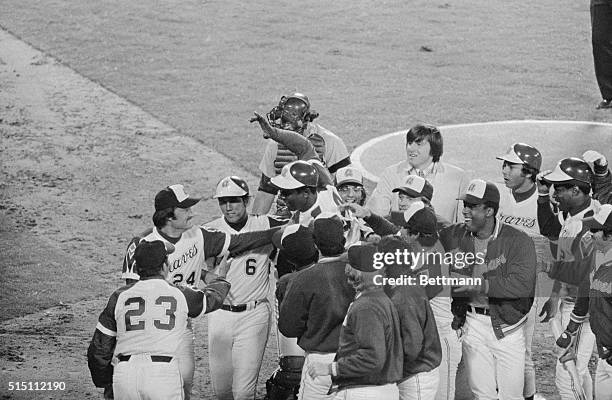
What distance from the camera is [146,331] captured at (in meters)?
6.12

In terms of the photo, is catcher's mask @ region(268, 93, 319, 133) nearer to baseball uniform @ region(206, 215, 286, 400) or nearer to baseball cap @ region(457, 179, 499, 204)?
baseball uniform @ region(206, 215, 286, 400)

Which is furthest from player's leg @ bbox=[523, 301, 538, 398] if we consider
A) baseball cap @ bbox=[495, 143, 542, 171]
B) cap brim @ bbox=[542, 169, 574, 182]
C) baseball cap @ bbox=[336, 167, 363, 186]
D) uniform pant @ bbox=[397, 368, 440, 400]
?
baseball cap @ bbox=[336, 167, 363, 186]

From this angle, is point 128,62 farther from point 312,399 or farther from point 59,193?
point 312,399

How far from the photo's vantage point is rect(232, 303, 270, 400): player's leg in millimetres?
7227

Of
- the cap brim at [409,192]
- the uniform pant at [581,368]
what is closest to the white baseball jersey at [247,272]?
the cap brim at [409,192]

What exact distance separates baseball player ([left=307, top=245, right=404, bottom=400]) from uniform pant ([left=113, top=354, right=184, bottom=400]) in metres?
0.92

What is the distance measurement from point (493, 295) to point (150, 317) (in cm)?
200

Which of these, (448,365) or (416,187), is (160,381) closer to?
(448,365)

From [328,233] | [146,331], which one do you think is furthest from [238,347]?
[328,233]

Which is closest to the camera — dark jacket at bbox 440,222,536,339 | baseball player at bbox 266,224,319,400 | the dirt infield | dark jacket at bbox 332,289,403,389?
dark jacket at bbox 332,289,403,389

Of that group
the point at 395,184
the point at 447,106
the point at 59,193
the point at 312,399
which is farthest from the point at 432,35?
the point at 312,399

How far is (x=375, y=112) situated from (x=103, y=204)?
410cm

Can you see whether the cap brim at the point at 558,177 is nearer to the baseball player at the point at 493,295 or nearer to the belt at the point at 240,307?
the baseball player at the point at 493,295

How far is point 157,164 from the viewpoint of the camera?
12.5 metres
